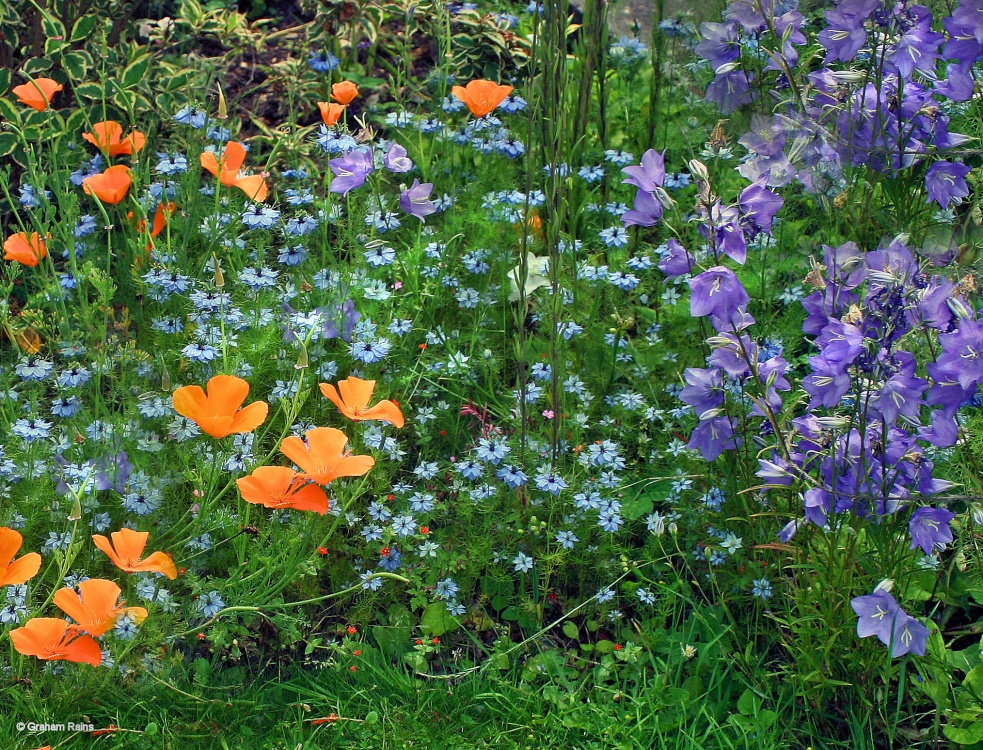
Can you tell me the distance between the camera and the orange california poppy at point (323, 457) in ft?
6.23

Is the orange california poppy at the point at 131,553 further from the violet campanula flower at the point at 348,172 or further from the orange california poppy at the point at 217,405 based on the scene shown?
the violet campanula flower at the point at 348,172

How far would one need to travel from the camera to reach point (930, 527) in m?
1.80

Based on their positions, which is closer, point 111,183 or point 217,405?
point 217,405

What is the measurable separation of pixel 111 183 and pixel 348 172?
24.9 inches

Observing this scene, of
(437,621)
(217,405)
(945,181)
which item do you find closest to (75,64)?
(217,405)

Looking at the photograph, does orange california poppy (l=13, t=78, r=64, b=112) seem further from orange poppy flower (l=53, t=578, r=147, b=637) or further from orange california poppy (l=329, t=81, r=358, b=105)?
orange poppy flower (l=53, t=578, r=147, b=637)

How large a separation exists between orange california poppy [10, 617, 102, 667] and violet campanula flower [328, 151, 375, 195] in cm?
130

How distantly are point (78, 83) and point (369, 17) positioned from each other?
3.59 feet

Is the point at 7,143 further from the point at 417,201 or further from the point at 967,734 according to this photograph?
the point at 967,734

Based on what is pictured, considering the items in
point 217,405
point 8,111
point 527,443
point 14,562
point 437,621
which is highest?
point 8,111

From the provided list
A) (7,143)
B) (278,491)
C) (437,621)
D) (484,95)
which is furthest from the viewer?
(7,143)

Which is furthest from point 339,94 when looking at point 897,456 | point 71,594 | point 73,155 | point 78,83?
point 897,456

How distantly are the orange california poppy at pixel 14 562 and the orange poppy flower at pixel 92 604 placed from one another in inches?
3.7

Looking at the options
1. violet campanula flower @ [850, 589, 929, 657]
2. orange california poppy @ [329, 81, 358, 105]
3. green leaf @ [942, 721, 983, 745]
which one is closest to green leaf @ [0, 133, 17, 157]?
orange california poppy @ [329, 81, 358, 105]
